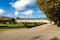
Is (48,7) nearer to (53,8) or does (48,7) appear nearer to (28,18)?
(53,8)

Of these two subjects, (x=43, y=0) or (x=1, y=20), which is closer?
(x=43, y=0)

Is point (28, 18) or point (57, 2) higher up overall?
point (57, 2)

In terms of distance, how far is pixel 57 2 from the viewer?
25.3 meters

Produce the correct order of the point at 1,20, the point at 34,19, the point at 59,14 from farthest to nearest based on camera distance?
1. the point at 34,19
2. the point at 1,20
3. the point at 59,14

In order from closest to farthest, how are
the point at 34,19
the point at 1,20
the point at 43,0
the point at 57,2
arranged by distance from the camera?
the point at 57,2 < the point at 43,0 < the point at 1,20 < the point at 34,19

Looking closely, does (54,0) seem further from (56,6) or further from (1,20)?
(1,20)

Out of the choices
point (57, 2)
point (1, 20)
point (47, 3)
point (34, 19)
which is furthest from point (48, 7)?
point (34, 19)

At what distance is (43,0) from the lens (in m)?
29.6

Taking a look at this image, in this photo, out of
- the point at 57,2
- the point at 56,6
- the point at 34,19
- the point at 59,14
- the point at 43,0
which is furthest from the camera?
the point at 34,19

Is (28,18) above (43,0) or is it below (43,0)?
below

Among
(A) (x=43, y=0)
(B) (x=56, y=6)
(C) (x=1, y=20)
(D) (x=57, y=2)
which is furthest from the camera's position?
(C) (x=1, y=20)

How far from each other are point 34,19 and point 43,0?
98.8m

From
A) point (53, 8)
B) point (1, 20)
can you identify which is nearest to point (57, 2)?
point (53, 8)

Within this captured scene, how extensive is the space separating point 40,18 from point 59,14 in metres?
95.4
